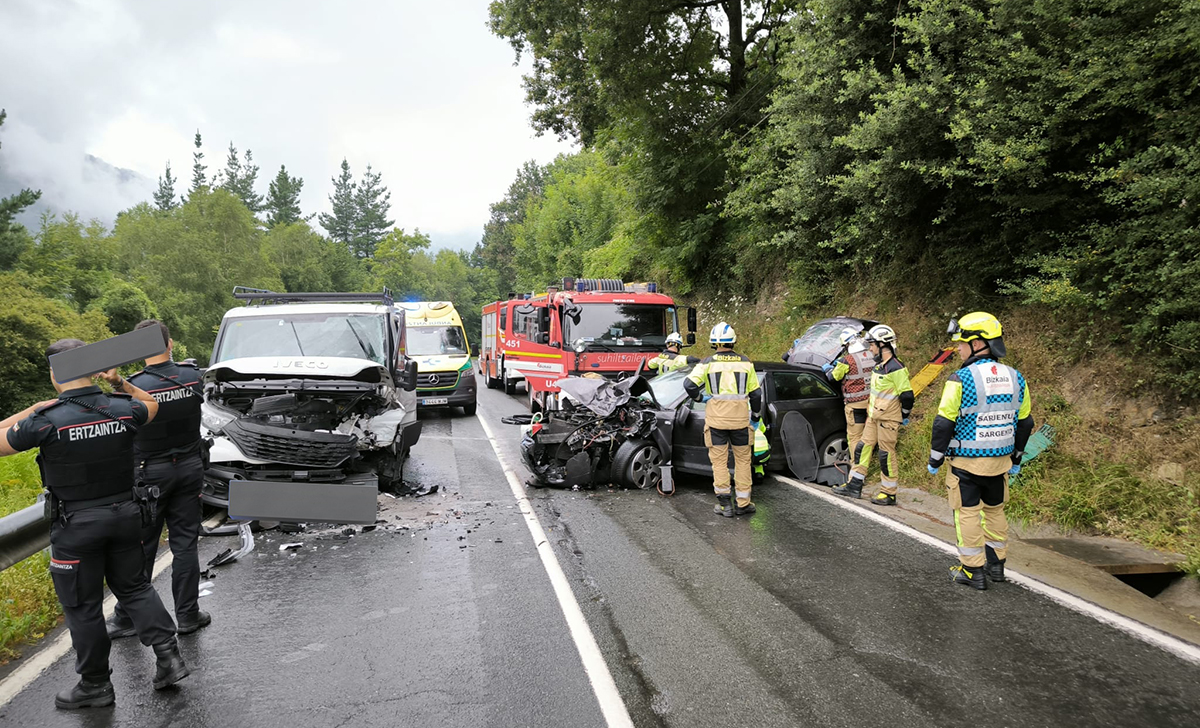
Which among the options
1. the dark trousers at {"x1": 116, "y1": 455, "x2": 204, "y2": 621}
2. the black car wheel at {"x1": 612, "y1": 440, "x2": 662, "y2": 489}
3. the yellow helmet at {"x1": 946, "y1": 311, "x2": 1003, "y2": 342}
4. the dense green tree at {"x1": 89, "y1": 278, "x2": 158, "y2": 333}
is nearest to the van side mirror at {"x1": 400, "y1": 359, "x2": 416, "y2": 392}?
the black car wheel at {"x1": 612, "y1": 440, "x2": 662, "y2": 489}

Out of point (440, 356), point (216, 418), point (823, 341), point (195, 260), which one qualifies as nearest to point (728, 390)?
point (823, 341)

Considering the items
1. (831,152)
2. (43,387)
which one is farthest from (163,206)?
(831,152)

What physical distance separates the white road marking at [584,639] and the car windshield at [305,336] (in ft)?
9.50

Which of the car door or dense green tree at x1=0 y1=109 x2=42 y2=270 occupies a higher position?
dense green tree at x1=0 y1=109 x2=42 y2=270

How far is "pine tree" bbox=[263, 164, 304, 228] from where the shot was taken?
3334 inches

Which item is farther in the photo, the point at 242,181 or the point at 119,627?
the point at 242,181

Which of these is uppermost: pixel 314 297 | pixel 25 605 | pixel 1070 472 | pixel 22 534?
pixel 314 297

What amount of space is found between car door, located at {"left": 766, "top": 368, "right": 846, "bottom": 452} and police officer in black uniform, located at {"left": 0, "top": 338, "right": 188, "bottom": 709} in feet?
20.4

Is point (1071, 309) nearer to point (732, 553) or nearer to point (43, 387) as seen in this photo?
point (732, 553)

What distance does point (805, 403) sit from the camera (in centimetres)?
799

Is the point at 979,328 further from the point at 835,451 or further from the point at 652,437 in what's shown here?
the point at 835,451

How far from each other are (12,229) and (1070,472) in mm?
55634

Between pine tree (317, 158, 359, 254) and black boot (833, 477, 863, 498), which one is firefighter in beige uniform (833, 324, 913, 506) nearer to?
black boot (833, 477, 863, 498)

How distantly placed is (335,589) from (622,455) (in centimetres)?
361
